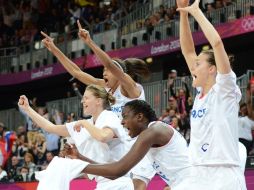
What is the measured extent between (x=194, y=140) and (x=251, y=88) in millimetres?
8111

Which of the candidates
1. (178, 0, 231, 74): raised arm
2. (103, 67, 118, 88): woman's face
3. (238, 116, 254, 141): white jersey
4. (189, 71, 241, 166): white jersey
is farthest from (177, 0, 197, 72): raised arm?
(238, 116, 254, 141): white jersey

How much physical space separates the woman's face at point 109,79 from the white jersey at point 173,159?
6.88ft

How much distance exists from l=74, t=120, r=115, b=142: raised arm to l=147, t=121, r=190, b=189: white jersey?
94cm

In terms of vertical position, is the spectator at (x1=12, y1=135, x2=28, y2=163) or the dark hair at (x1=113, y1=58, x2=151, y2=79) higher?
the dark hair at (x1=113, y1=58, x2=151, y2=79)

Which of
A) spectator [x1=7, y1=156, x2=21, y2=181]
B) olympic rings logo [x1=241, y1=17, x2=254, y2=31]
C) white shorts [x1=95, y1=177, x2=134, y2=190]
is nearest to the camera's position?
white shorts [x1=95, y1=177, x2=134, y2=190]

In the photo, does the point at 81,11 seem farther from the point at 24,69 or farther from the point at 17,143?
the point at 17,143

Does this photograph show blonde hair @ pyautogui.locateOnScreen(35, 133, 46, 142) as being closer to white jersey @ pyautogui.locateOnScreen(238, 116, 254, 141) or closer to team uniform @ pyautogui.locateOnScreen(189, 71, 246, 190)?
white jersey @ pyautogui.locateOnScreen(238, 116, 254, 141)

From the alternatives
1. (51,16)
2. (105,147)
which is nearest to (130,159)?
(105,147)

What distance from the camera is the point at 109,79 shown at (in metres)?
8.34

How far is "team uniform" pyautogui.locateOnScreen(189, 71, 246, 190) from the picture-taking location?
19.3 ft

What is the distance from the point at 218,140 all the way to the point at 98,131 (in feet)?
5.04

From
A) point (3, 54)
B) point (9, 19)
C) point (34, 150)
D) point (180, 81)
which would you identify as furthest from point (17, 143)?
point (9, 19)

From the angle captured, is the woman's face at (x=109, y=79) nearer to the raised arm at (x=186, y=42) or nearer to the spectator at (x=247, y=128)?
the raised arm at (x=186, y=42)

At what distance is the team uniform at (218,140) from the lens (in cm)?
589
